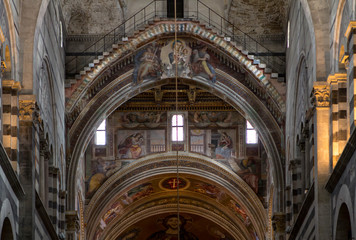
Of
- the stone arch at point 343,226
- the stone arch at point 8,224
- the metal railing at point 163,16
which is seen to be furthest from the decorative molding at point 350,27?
the metal railing at point 163,16

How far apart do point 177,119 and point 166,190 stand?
348cm

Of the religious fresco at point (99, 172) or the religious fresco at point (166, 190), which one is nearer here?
the religious fresco at point (99, 172)

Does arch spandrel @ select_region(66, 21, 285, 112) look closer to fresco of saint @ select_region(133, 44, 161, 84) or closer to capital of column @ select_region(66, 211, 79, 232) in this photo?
fresco of saint @ select_region(133, 44, 161, 84)

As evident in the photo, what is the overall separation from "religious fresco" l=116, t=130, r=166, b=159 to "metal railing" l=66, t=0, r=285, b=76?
605 cm

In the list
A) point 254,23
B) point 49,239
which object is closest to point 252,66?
point 254,23

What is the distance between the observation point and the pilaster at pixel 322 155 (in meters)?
20.6

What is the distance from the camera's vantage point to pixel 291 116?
89.8ft

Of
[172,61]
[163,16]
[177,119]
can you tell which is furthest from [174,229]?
[172,61]

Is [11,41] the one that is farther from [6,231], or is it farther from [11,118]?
[6,231]

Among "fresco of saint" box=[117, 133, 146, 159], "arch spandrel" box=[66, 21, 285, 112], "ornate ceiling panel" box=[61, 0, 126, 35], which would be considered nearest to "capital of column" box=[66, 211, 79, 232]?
"arch spandrel" box=[66, 21, 285, 112]

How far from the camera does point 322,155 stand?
20938mm

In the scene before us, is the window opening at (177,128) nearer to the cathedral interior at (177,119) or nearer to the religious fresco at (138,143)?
the cathedral interior at (177,119)

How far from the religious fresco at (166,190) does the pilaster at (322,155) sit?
15.3 m

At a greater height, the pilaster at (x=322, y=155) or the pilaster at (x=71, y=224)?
the pilaster at (x=322, y=155)
